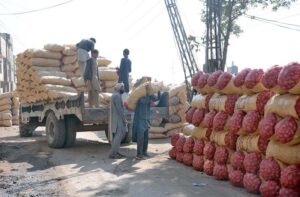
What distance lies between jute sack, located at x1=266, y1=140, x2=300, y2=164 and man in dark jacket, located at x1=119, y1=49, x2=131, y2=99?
19.7 feet

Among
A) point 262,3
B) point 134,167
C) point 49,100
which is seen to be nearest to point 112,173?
point 134,167

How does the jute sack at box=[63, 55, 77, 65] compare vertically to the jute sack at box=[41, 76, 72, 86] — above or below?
above

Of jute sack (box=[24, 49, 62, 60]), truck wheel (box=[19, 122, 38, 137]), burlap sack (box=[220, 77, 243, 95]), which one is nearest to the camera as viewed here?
burlap sack (box=[220, 77, 243, 95])

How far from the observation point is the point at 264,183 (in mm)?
5398

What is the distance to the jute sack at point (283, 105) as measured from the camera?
5.13m

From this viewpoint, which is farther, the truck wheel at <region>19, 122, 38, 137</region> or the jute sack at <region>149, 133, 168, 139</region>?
the truck wheel at <region>19, 122, 38, 137</region>

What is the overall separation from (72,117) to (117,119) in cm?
197

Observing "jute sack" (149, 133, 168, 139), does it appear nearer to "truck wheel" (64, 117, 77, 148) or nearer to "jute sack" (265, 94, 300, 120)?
"truck wheel" (64, 117, 77, 148)

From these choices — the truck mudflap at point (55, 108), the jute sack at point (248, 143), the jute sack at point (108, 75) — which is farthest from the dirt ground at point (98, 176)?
the jute sack at point (108, 75)

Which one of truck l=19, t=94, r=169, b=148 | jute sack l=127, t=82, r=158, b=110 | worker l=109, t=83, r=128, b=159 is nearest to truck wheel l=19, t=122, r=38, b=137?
truck l=19, t=94, r=169, b=148

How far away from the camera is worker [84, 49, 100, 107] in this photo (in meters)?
9.99

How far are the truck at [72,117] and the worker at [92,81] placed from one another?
12.6 inches

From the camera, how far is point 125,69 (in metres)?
11.0

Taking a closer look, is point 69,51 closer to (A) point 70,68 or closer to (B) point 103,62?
(A) point 70,68
